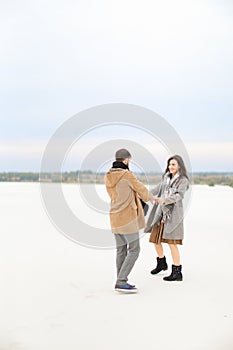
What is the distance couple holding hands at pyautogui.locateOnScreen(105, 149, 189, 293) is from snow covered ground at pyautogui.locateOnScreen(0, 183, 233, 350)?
0.27m

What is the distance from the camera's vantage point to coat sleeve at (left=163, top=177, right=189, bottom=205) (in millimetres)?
5066

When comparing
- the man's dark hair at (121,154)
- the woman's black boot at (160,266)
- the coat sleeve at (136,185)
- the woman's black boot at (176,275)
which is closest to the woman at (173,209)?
the woman's black boot at (176,275)

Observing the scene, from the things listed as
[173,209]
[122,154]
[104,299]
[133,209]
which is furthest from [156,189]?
[104,299]

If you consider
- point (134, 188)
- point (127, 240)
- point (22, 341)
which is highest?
point (134, 188)

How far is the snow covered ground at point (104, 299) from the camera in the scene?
342 centimetres

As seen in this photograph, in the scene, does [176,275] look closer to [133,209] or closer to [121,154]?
[133,209]

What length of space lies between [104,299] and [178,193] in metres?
1.36

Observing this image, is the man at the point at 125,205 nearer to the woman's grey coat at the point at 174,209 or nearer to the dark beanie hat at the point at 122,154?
the dark beanie hat at the point at 122,154

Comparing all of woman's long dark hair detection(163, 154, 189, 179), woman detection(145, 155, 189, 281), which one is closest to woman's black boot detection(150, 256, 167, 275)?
woman detection(145, 155, 189, 281)

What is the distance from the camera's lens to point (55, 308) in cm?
415

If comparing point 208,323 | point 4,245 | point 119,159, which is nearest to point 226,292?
point 208,323

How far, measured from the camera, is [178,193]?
5.09 m

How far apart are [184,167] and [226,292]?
4.32ft

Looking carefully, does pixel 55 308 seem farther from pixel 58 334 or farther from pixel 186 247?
pixel 186 247
